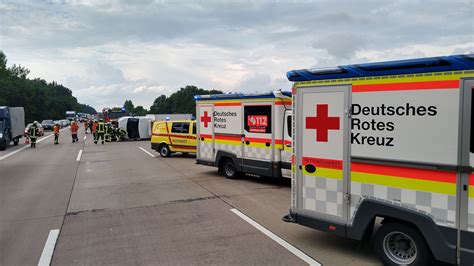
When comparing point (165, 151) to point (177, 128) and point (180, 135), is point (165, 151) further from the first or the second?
point (177, 128)

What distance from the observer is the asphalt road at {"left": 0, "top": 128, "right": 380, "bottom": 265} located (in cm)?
554

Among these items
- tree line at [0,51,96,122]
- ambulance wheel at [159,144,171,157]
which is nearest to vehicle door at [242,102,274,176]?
ambulance wheel at [159,144,171,157]

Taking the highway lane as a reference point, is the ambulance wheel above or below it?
above

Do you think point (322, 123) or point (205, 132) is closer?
point (322, 123)

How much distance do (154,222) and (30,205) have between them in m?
3.66

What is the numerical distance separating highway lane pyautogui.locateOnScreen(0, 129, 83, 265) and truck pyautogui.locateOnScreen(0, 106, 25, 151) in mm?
9080

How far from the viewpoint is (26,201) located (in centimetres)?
938

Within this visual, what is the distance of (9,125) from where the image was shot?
2594cm

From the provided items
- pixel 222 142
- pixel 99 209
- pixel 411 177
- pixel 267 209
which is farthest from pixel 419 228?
pixel 222 142

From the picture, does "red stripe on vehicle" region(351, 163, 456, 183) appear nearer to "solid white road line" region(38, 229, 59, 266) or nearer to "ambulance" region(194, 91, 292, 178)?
"solid white road line" region(38, 229, 59, 266)

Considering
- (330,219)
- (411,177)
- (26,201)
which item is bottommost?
(26,201)

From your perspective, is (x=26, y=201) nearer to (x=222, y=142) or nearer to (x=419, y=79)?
(x=222, y=142)

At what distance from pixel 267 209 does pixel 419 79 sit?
4.60 m

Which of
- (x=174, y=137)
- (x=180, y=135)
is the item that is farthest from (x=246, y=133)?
(x=174, y=137)
